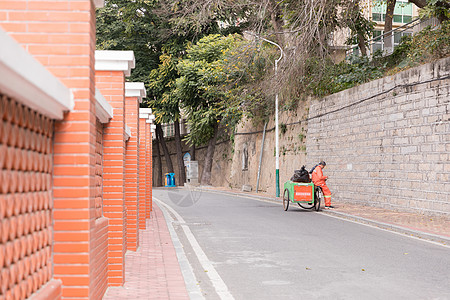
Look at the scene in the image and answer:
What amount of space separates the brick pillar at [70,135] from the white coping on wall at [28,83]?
0.20m

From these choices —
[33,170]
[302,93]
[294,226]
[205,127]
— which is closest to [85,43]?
[33,170]

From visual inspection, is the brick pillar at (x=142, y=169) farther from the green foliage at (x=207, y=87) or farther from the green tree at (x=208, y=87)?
the green foliage at (x=207, y=87)

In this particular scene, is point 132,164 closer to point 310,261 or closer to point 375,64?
point 310,261

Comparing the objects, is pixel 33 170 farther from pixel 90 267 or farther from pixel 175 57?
pixel 175 57

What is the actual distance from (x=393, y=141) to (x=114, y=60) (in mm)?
13168

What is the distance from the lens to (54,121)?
4.50 m

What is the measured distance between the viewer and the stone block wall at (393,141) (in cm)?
1574

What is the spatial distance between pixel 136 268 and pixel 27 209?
4829mm

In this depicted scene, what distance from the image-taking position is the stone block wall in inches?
620

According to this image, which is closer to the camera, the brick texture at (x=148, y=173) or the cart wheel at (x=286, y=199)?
the brick texture at (x=148, y=173)

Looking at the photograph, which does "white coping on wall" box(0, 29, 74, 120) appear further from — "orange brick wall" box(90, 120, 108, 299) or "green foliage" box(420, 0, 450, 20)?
"green foliage" box(420, 0, 450, 20)

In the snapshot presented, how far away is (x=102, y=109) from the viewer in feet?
20.7

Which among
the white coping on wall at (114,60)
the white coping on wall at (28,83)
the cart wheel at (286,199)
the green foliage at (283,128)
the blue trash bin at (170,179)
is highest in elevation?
the green foliage at (283,128)

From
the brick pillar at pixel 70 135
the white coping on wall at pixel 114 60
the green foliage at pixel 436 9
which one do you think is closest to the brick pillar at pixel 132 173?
the white coping on wall at pixel 114 60
